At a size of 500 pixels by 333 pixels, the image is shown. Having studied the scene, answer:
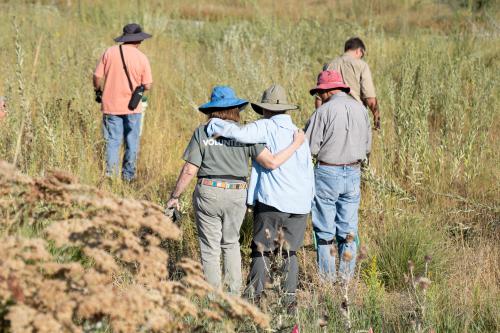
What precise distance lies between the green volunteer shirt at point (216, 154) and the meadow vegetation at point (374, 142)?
65 cm

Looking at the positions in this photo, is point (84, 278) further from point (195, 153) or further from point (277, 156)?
point (277, 156)

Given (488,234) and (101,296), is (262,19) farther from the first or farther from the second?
(101,296)

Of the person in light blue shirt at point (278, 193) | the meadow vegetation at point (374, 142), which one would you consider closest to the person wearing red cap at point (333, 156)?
the meadow vegetation at point (374, 142)

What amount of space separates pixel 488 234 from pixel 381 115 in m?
2.43

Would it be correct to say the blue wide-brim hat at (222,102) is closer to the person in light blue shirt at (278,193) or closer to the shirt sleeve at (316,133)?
→ the person in light blue shirt at (278,193)

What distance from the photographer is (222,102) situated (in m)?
5.13

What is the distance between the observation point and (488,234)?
6.24m

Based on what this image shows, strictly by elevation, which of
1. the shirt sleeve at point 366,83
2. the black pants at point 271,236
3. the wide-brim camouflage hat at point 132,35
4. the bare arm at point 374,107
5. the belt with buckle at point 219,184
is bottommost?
the black pants at point 271,236

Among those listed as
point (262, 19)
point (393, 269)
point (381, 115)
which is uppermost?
point (262, 19)

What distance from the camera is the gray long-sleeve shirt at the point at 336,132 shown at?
5.69 meters

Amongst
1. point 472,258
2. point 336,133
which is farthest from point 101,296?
point 472,258

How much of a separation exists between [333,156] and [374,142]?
2245 mm

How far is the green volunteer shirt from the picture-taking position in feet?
16.8

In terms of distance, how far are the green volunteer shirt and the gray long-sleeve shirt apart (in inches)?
28.4
